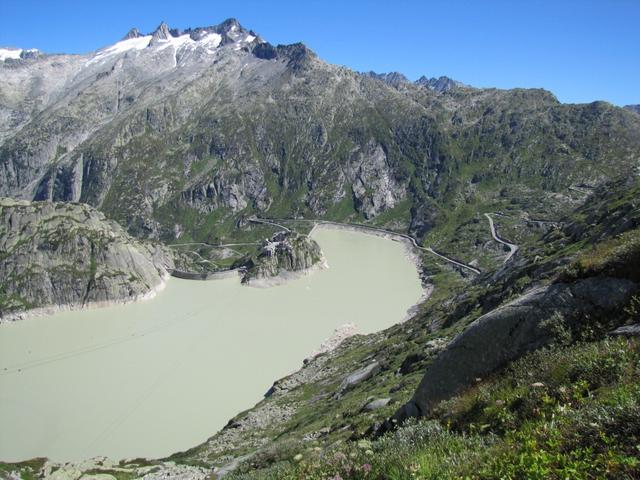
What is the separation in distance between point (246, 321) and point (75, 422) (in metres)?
40.8

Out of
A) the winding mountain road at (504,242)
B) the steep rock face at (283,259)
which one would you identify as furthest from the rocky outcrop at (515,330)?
the winding mountain road at (504,242)

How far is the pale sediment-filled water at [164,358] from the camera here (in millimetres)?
55438

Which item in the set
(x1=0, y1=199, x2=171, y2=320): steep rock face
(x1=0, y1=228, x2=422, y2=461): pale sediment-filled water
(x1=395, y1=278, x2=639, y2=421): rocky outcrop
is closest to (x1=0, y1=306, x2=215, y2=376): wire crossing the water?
(x1=0, y1=228, x2=422, y2=461): pale sediment-filled water

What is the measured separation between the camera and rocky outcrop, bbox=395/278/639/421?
35.0 feet

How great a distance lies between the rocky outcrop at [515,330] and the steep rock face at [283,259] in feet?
376

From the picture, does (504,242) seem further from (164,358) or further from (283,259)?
(164,358)

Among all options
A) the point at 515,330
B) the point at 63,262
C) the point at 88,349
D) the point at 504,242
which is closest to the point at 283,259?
the point at 63,262

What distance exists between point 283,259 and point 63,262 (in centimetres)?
5750

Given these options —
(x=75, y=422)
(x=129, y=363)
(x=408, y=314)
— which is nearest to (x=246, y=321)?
(x=129, y=363)

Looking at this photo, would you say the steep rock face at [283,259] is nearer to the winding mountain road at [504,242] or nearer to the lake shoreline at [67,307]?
the lake shoreline at [67,307]

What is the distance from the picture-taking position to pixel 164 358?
7688 cm

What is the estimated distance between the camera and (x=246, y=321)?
94.9m

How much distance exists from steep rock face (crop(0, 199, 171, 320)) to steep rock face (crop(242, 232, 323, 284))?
87.1 feet

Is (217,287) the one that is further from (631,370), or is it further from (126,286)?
(631,370)
